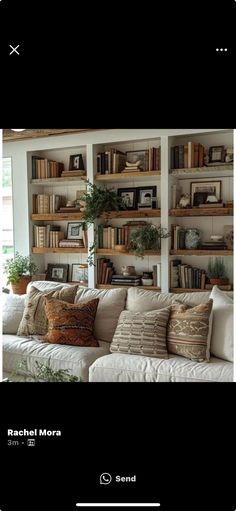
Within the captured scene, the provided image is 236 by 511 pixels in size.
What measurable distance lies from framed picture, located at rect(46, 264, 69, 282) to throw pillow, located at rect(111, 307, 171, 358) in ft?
5.83

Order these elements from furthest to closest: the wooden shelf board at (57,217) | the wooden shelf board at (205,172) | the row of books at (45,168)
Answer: the row of books at (45,168) < the wooden shelf board at (57,217) < the wooden shelf board at (205,172)

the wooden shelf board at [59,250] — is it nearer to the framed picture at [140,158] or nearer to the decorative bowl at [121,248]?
the decorative bowl at [121,248]

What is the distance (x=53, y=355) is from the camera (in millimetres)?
2213

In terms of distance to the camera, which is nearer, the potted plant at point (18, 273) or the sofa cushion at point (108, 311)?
the sofa cushion at point (108, 311)

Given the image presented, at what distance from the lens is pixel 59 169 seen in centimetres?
393

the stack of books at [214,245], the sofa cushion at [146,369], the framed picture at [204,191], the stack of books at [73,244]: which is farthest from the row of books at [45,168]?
the sofa cushion at [146,369]

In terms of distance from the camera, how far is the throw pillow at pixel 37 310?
2520 mm

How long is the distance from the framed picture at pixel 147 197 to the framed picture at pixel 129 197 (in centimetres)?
4

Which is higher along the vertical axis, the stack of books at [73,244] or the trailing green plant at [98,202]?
the trailing green plant at [98,202]

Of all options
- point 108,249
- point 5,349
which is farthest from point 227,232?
point 5,349

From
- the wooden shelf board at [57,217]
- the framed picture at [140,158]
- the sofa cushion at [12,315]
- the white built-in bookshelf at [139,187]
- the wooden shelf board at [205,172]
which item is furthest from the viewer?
the wooden shelf board at [57,217]

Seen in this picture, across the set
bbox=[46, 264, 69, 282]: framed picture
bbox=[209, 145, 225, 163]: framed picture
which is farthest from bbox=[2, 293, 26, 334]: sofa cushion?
bbox=[209, 145, 225, 163]: framed picture
